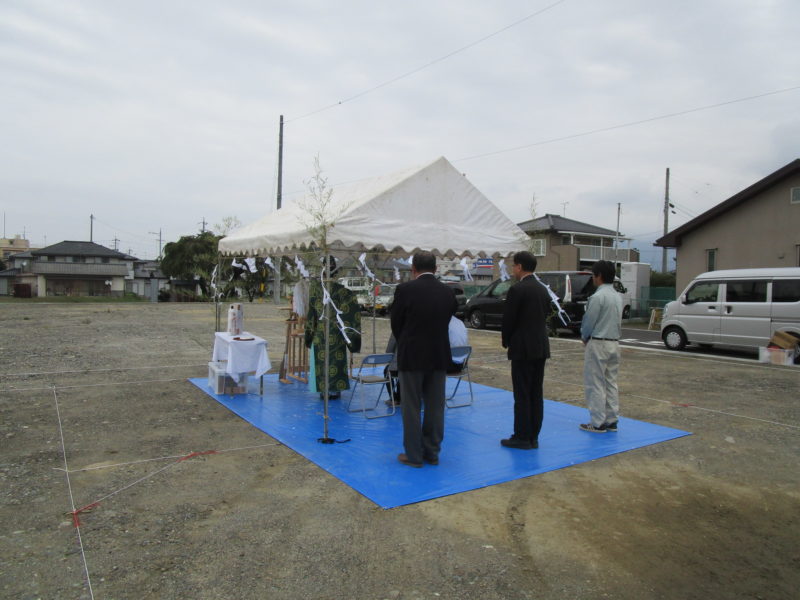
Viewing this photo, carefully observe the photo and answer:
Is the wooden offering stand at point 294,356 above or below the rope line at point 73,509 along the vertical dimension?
above

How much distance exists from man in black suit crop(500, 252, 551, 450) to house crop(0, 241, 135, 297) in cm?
5432

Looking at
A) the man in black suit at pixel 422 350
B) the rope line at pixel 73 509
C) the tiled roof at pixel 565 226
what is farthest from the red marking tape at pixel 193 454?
the tiled roof at pixel 565 226

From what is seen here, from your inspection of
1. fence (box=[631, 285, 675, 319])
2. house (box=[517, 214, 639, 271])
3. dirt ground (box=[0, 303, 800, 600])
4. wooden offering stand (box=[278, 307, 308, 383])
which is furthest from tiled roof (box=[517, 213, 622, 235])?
dirt ground (box=[0, 303, 800, 600])

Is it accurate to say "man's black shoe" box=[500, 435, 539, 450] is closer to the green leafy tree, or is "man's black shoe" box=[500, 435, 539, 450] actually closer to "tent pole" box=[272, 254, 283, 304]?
Answer: "tent pole" box=[272, 254, 283, 304]

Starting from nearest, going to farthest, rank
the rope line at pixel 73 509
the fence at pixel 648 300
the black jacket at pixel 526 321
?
1. the rope line at pixel 73 509
2. the black jacket at pixel 526 321
3. the fence at pixel 648 300

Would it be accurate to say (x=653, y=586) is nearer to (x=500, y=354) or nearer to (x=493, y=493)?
(x=493, y=493)

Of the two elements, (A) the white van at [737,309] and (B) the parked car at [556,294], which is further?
(B) the parked car at [556,294]

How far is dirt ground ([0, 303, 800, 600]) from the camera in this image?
2744 millimetres

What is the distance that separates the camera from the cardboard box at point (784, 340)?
10.1 m

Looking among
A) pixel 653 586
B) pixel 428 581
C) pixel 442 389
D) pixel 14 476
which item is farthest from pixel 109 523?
pixel 653 586

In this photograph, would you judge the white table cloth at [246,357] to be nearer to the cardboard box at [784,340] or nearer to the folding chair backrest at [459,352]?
the folding chair backrest at [459,352]

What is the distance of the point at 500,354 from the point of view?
1159 cm

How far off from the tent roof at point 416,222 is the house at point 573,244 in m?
24.3

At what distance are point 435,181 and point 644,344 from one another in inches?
381
